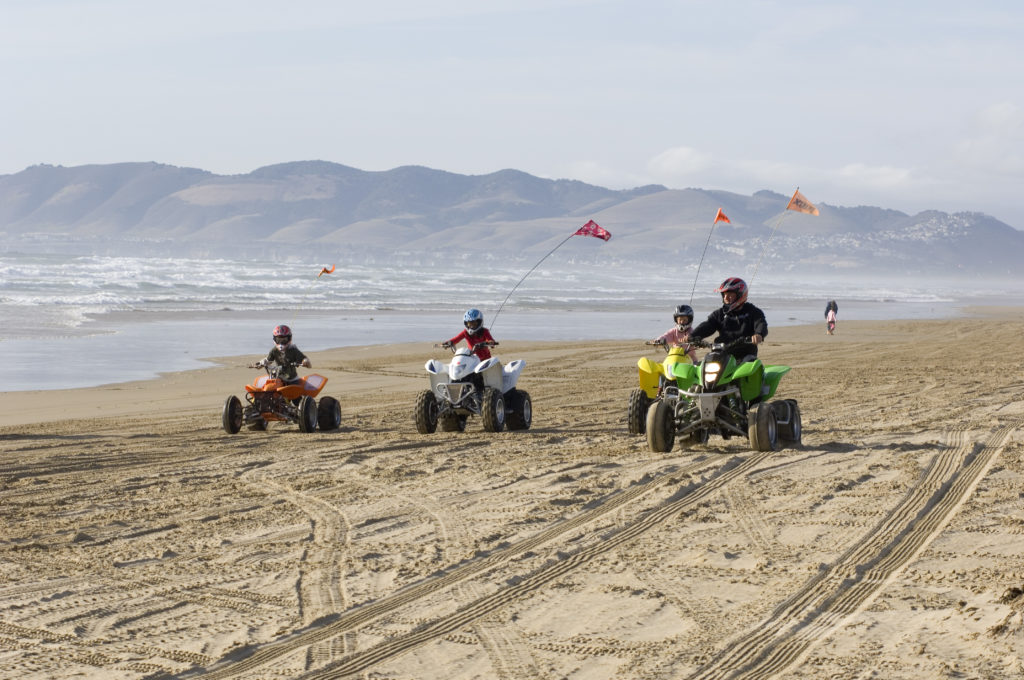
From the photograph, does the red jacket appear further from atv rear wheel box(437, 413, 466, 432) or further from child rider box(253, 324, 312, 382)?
child rider box(253, 324, 312, 382)

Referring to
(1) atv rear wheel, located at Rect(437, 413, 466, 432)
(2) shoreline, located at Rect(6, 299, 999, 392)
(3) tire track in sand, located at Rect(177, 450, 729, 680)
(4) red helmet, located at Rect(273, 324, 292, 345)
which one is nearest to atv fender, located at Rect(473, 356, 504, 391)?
(1) atv rear wheel, located at Rect(437, 413, 466, 432)

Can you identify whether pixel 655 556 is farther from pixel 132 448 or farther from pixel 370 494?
pixel 132 448

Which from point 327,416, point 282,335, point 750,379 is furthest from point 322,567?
point 282,335

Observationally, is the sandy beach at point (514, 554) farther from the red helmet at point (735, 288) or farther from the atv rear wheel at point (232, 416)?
the red helmet at point (735, 288)

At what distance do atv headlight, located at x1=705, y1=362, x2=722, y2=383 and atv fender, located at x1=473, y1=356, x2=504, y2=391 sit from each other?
9.21 ft

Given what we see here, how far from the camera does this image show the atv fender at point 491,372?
12.3m

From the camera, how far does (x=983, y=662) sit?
4.80 m

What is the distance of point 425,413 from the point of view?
40.2ft

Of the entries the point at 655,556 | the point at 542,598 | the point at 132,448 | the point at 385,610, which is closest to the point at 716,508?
the point at 655,556

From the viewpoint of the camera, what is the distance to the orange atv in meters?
12.9

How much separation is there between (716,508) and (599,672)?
10.4ft

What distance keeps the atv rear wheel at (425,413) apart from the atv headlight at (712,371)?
3.29 meters

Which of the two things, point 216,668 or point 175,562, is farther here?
point 175,562

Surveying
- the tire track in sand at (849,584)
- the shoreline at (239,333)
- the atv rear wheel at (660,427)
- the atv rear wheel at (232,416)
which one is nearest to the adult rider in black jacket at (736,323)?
the atv rear wheel at (660,427)
